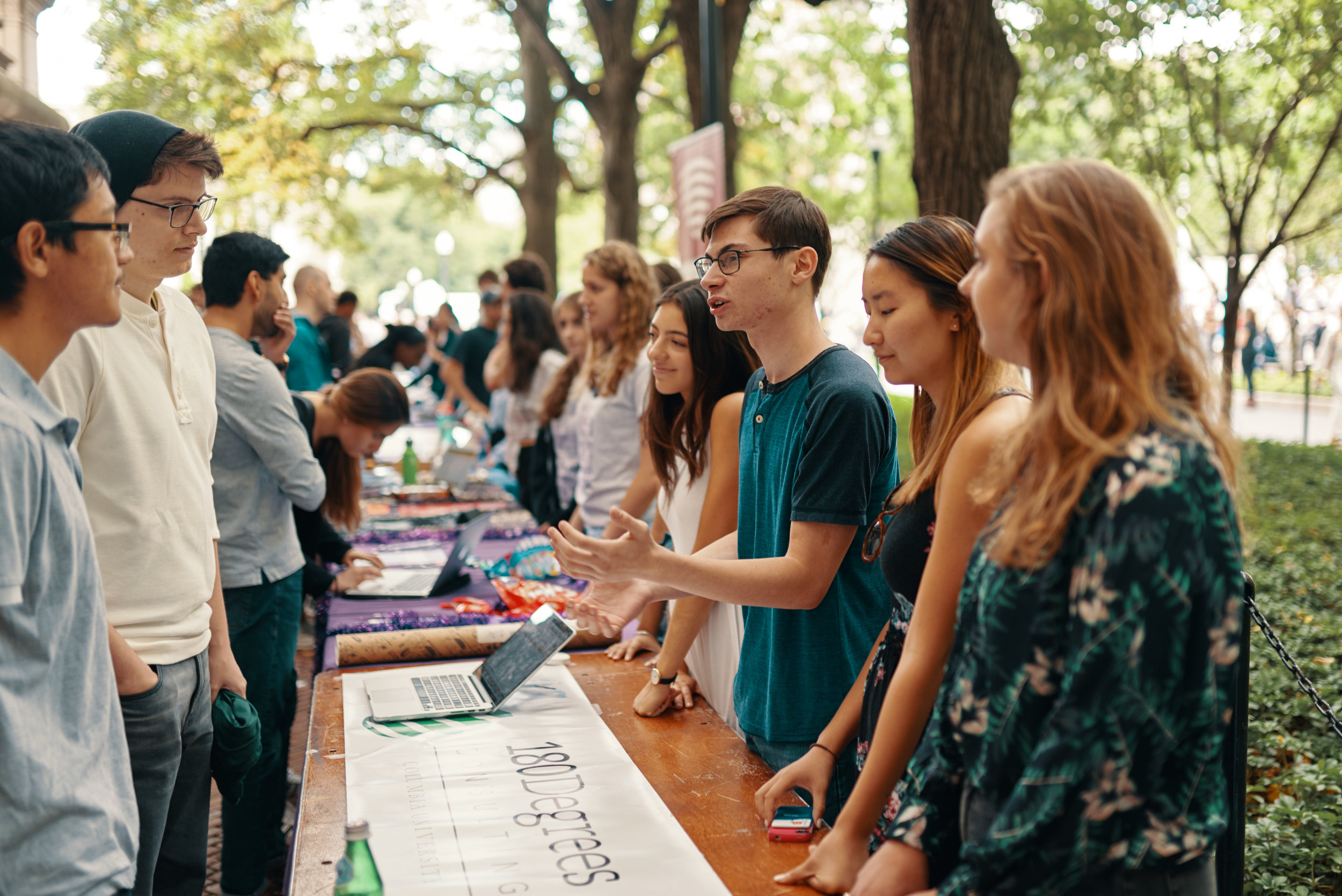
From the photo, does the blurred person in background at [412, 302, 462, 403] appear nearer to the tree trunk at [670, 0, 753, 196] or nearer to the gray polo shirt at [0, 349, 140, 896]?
the tree trunk at [670, 0, 753, 196]

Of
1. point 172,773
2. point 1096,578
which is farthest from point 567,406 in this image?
point 1096,578

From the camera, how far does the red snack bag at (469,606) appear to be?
3.36 meters

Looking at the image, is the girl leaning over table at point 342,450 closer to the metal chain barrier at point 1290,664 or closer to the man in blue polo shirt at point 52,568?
the man in blue polo shirt at point 52,568

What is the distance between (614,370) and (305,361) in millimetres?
2907

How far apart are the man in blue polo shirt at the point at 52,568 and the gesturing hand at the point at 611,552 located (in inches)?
26.3

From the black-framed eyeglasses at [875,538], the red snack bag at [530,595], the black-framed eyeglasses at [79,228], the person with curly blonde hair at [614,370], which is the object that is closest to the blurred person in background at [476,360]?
the person with curly blonde hair at [614,370]

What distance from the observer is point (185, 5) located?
12375mm

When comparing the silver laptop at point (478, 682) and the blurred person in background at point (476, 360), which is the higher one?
the blurred person in background at point (476, 360)

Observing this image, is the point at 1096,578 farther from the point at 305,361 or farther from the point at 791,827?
the point at 305,361

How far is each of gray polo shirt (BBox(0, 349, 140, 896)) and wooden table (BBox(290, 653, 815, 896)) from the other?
30 centimetres

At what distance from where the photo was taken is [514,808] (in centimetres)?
176

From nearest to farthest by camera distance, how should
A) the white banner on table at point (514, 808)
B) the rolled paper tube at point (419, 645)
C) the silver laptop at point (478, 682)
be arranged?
1. the white banner on table at point (514, 808)
2. the silver laptop at point (478, 682)
3. the rolled paper tube at point (419, 645)

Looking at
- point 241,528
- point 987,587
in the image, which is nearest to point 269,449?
point 241,528

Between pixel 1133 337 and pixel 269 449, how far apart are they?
93.4 inches
